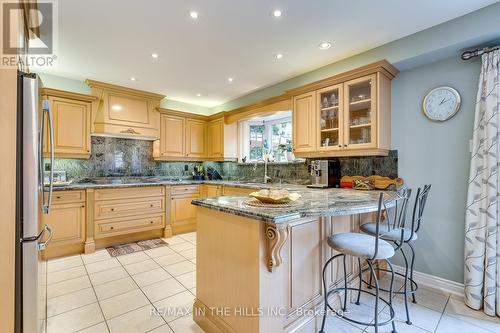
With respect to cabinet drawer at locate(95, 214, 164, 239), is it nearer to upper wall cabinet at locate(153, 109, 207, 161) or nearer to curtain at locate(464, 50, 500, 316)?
upper wall cabinet at locate(153, 109, 207, 161)

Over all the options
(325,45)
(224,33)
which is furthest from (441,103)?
(224,33)

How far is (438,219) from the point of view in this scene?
235cm

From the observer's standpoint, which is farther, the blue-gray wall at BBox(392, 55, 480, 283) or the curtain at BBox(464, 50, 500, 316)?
the blue-gray wall at BBox(392, 55, 480, 283)

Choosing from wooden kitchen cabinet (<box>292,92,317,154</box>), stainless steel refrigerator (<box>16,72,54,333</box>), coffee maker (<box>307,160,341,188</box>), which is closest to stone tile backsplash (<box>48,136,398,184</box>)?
coffee maker (<box>307,160,341,188</box>)

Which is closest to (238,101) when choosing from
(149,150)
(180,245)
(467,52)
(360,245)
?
(149,150)

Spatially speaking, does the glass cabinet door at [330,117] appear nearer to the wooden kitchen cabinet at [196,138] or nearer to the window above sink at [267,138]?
the window above sink at [267,138]

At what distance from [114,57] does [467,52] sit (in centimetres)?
375

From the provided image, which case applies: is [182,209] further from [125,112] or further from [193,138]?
[125,112]

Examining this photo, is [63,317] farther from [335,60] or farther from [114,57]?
[335,60]

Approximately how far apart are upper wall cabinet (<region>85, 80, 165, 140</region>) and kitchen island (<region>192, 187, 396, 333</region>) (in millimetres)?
2792

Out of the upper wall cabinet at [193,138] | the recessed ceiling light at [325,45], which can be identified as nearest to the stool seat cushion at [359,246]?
the recessed ceiling light at [325,45]

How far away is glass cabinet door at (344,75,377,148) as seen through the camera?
8.20 feet
